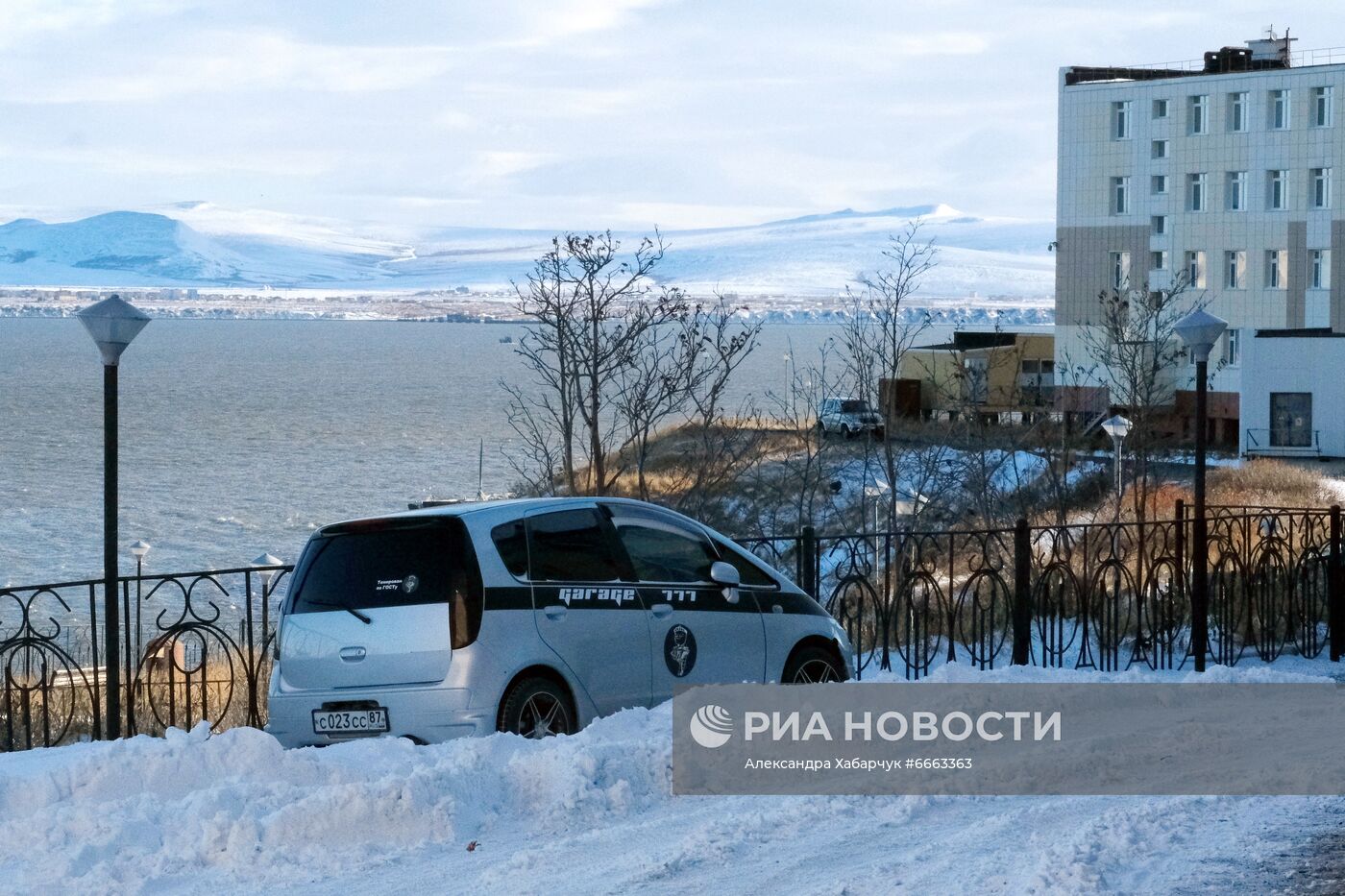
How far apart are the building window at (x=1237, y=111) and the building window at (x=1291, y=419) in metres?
16.4

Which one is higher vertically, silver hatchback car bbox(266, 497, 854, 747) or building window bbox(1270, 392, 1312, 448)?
building window bbox(1270, 392, 1312, 448)

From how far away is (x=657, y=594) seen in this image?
9500 millimetres

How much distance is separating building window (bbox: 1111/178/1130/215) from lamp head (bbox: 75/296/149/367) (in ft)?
199

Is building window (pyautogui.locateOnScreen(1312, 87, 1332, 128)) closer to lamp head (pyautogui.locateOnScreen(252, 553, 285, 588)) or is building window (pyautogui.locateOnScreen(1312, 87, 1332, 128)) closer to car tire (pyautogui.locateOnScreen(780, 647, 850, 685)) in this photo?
lamp head (pyautogui.locateOnScreen(252, 553, 285, 588))

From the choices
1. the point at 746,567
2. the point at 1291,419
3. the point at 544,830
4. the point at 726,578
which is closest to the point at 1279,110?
the point at 1291,419

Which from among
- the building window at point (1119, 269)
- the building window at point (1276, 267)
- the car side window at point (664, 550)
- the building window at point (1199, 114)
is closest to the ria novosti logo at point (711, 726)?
the car side window at point (664, 550)

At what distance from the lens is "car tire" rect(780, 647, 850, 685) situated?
10.3m

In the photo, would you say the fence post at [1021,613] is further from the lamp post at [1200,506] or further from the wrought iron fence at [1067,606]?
the lamp post at [1200,506]

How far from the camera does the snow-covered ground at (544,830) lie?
20.1ft

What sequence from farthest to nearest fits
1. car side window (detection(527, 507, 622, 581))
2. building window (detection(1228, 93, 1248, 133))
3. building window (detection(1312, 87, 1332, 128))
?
building window (detection(1228, 93, 1248, 133)) → building window (detection(1312, 87, 1332, 128)) → car side window (detection(527, 507, 622, 581))

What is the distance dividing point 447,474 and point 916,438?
68.5ft

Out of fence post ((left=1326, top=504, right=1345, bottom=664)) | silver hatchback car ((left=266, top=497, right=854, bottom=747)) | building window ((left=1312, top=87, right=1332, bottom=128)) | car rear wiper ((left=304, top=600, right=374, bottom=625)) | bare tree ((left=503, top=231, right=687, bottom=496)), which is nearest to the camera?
silver hatchback car ((left=266, top=497, right=854, bottom=747))

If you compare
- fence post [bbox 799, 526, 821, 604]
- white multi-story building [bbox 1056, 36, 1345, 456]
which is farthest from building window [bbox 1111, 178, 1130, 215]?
fence post [bbox 799, 526, 821, 604]

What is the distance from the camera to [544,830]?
7086 millimetres
